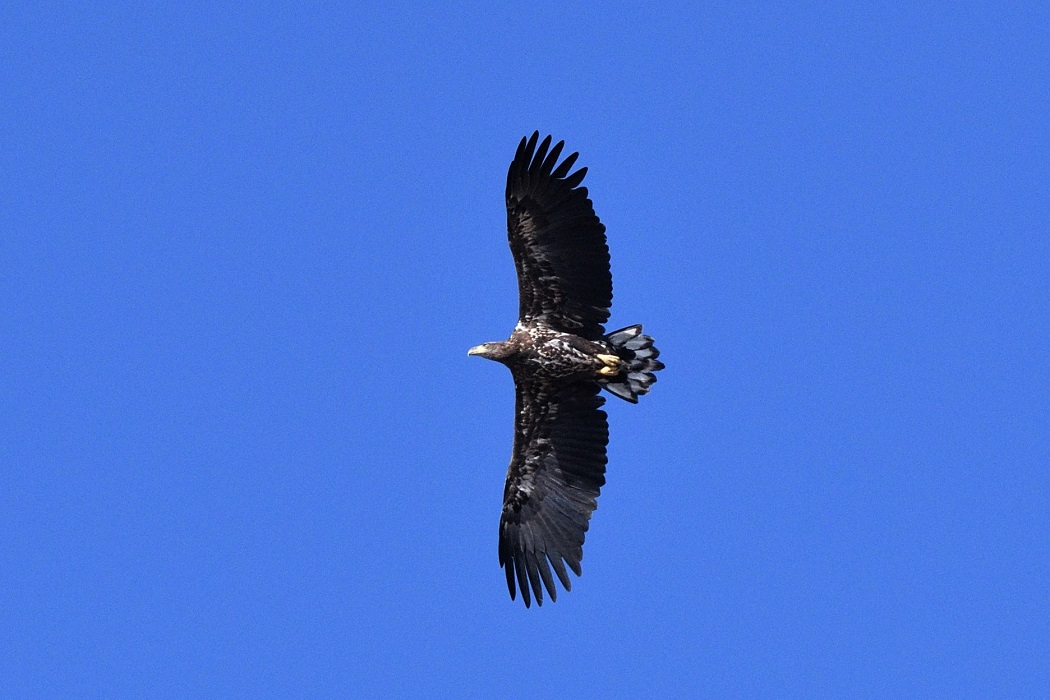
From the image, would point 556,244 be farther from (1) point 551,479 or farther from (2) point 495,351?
(1) point 551,479

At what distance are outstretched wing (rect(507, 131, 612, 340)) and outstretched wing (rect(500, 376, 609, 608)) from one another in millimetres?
1039

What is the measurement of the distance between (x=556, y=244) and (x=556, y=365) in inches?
63.0

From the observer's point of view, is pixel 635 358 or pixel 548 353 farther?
pixel 635 358

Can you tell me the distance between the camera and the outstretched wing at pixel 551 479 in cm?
2225

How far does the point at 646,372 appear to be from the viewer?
71.8 ft

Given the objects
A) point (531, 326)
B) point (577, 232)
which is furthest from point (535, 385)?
point (577, 232)

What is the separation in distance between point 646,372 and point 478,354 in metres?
2.25

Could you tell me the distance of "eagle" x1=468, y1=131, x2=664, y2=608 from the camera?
21391 mm

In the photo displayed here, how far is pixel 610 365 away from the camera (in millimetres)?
21766

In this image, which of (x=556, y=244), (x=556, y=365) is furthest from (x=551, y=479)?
(x=556, y=244)

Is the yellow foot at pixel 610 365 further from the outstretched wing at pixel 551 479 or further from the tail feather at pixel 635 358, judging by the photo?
the outstretched wing at pixel 551 479

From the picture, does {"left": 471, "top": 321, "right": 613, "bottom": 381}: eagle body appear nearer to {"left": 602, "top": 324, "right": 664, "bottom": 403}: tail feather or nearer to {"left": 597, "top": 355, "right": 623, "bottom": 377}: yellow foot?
{"left": 597, "top": 355, "right": 623, "bottom": 377}: yellow foot

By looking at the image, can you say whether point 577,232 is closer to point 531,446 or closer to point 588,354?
point 588,354

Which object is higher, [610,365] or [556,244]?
[556,244]
